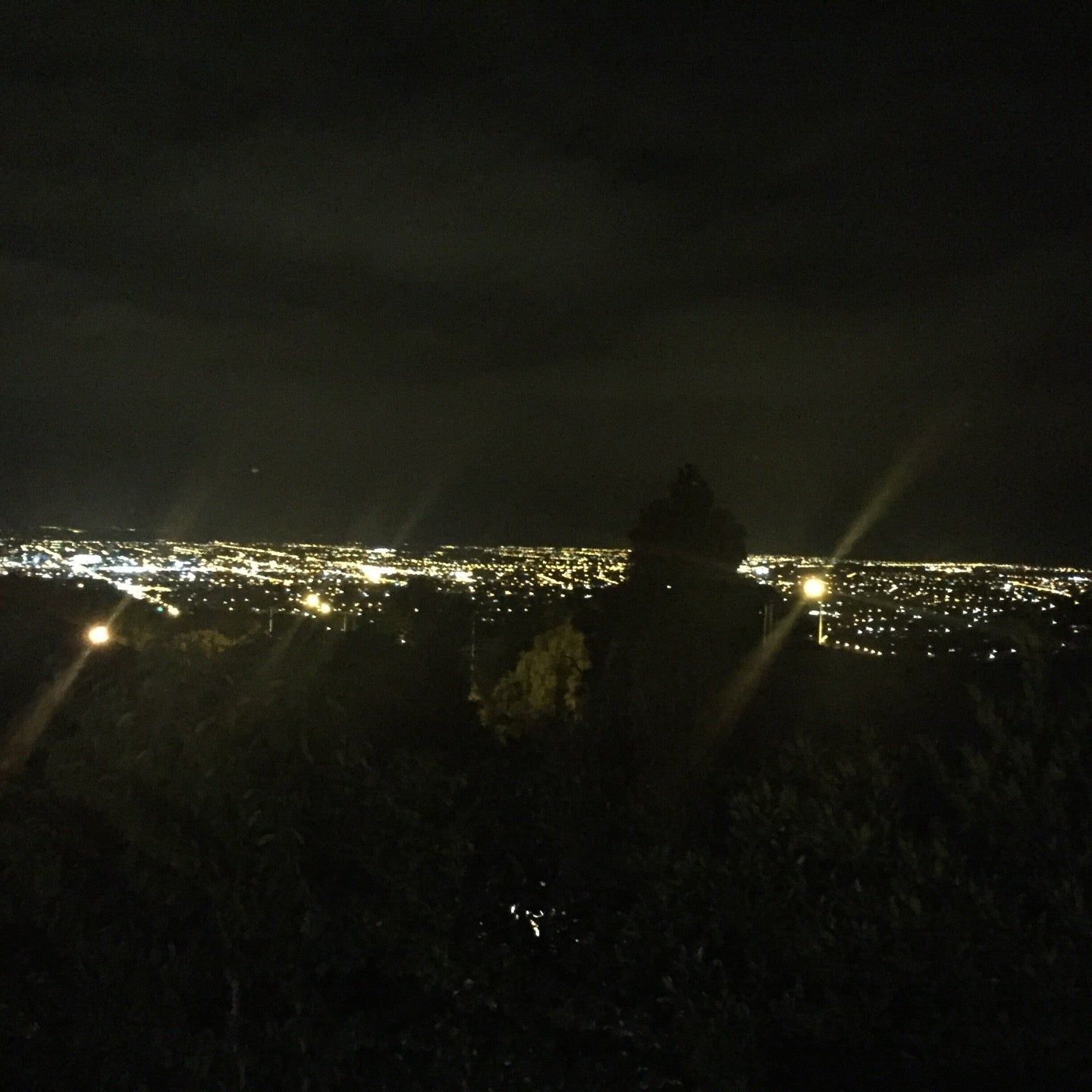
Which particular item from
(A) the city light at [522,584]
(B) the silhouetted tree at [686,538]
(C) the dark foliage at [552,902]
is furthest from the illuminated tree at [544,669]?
(C) the dark foliage at [552,902]

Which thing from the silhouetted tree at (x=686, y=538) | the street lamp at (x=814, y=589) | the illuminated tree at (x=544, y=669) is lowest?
the illuminated tree at (x=544, y=669)

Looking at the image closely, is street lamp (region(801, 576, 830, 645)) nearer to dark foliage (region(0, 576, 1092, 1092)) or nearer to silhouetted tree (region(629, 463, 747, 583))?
silhouetted tree (region(629, 463, 747, 583))

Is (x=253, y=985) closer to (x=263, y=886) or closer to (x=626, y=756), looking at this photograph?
(x=263, y=886)

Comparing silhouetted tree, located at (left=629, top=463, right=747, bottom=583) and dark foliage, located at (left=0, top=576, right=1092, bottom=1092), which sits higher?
silhouetted tree, located at (left=629, top=463, right=747, bottom=583)

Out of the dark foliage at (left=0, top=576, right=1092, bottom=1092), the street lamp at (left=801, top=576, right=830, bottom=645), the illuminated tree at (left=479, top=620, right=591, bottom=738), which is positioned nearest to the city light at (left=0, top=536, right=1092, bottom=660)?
the street lamp at (left=801, top=576, right=830, bottom=645)

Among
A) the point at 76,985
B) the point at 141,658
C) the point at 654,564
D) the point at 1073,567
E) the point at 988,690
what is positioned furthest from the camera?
the point at 654,564

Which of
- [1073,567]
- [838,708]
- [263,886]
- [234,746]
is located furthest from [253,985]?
[1073,567]

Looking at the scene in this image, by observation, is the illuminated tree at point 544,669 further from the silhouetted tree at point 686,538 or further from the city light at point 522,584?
the silhouetted tree at point 686,538

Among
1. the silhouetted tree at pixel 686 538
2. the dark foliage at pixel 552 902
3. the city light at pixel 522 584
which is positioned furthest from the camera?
the silhouetted tree at pixel 686 538

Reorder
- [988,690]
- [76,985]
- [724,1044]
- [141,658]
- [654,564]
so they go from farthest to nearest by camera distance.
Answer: [654,564]
[141,658]
[988,690]
[76,985]
[724,1044]

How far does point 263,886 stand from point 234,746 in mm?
777

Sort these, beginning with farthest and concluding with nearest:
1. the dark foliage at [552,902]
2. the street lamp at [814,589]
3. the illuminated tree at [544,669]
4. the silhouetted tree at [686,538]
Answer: the silhouetted tree at [686,538] < the street lamp at [814,589] < the illuminated tree at [544,669] < the dark foliage at [552,902]

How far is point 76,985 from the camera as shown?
548 centimetres

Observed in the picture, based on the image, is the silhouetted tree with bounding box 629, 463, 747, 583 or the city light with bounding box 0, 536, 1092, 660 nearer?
the city light with bounding box 0, 536, 1092, 660
